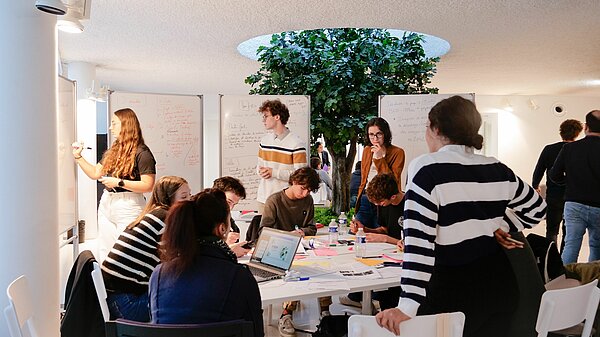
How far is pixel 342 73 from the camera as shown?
5.47 metres

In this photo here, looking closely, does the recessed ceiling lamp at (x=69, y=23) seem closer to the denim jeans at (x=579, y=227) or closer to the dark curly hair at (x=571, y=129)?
the denim jeans at (x=579, y=227)

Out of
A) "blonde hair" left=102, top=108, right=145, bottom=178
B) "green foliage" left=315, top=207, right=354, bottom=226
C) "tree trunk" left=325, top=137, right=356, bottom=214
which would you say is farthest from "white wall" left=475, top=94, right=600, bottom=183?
"blonde hair" left=102, top=108, right=145, bottom=178

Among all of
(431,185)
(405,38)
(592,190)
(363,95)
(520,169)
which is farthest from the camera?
(520,169)

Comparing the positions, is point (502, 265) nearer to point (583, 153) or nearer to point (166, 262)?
point (166, 262)

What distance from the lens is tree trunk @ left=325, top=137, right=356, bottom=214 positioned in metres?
6.06

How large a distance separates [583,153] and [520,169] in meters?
6.33

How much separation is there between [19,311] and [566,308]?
1.96 metres

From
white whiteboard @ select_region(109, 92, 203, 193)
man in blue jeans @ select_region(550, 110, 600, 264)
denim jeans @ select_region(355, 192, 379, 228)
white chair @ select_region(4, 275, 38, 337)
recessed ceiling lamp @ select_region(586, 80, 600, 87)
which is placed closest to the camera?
white chair @ select_region(4, 275, 38, 337)

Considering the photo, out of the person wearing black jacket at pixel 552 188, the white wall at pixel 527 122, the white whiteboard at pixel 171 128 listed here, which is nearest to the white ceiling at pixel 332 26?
the white whiteboard at pixel 171 128

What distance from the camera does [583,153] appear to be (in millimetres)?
4086

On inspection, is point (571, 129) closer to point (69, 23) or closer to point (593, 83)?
point (69, 23)

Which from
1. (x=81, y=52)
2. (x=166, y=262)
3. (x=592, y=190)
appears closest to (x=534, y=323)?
(x=166, y=262)

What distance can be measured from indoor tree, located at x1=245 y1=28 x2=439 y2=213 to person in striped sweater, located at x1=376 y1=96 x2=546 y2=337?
3.65 metres

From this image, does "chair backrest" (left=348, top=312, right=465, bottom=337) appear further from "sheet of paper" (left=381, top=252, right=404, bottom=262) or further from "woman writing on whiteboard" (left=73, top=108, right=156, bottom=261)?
"woman writing on whiteboard" (left=73, top=108, right=156, bottom=261)
